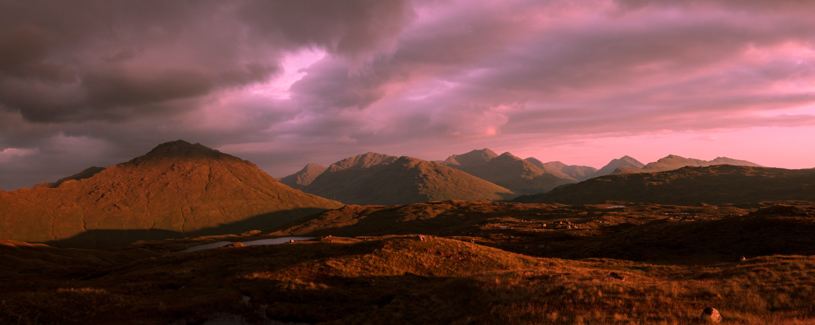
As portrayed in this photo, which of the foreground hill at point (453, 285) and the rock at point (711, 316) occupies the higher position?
the rock at point (711, 316)

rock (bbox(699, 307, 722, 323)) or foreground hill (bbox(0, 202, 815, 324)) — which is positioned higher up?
rock (bbox(699, 307, 722, 323))

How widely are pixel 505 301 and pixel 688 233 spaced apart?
6164 centimetres

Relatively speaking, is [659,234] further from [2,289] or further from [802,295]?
[2,289]

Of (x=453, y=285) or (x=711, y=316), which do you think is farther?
(x=453, y=285)

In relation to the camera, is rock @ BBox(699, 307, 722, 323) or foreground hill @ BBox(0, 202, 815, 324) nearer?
rock @ BBox(699, 307, 722, 323)

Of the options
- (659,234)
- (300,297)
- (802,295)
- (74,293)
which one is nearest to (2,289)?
(74,293)

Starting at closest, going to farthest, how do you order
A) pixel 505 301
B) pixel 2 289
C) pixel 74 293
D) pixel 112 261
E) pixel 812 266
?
pixel 505 301, pixel 812 266, pixel 74 293, pixel 2 289, pixel 112 261

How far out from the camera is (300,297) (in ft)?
116

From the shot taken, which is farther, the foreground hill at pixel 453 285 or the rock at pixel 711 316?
the foreground hill at pixel 453 285

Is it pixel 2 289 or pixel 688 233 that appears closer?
pixel 2 289

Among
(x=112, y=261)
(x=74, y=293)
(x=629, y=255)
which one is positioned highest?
(x=74, y=293)

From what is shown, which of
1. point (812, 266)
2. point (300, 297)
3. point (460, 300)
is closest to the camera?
point (460, 300)

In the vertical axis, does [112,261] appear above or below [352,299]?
below

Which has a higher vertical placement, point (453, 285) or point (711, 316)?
point (711, 316)
